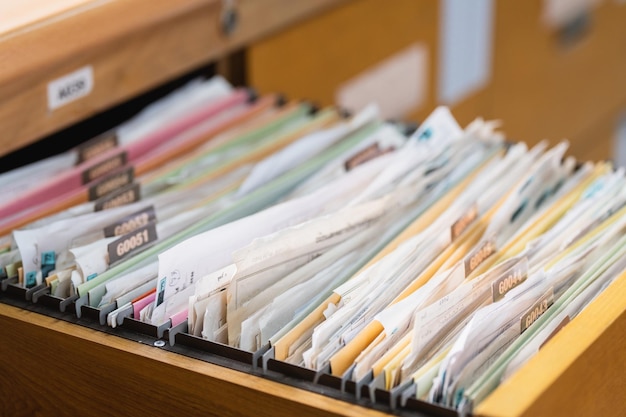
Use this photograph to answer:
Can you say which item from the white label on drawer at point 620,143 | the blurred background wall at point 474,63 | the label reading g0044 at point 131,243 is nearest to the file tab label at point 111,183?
the label reading g0044 at point 131,243

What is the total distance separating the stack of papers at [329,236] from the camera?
2.57 ft

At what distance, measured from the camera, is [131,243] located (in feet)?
2.97

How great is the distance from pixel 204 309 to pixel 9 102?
0.34 metres

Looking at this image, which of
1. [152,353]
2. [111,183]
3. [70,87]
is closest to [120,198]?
[111,183]

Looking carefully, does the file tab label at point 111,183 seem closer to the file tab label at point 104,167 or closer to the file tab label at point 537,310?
the file tab label at point 104,167

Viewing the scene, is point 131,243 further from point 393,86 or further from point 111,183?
point 393,86

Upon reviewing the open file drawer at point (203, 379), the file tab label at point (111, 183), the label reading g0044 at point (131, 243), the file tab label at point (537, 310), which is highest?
the file tab label at point (111, 183)

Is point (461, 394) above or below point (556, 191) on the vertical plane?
below

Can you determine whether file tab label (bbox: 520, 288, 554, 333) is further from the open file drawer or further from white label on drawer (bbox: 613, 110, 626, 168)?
white label on drawer (bbox: 613, 110, 626, 168)

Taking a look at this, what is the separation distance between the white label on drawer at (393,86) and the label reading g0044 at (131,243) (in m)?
0.62

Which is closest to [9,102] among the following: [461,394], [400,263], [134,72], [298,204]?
[134,72]

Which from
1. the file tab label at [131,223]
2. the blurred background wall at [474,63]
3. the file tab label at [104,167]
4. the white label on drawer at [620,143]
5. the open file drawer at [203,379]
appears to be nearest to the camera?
the open file drawer at [203,379]

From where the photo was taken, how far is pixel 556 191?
1.07 metres

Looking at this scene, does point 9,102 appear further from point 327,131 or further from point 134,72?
point 327,131
